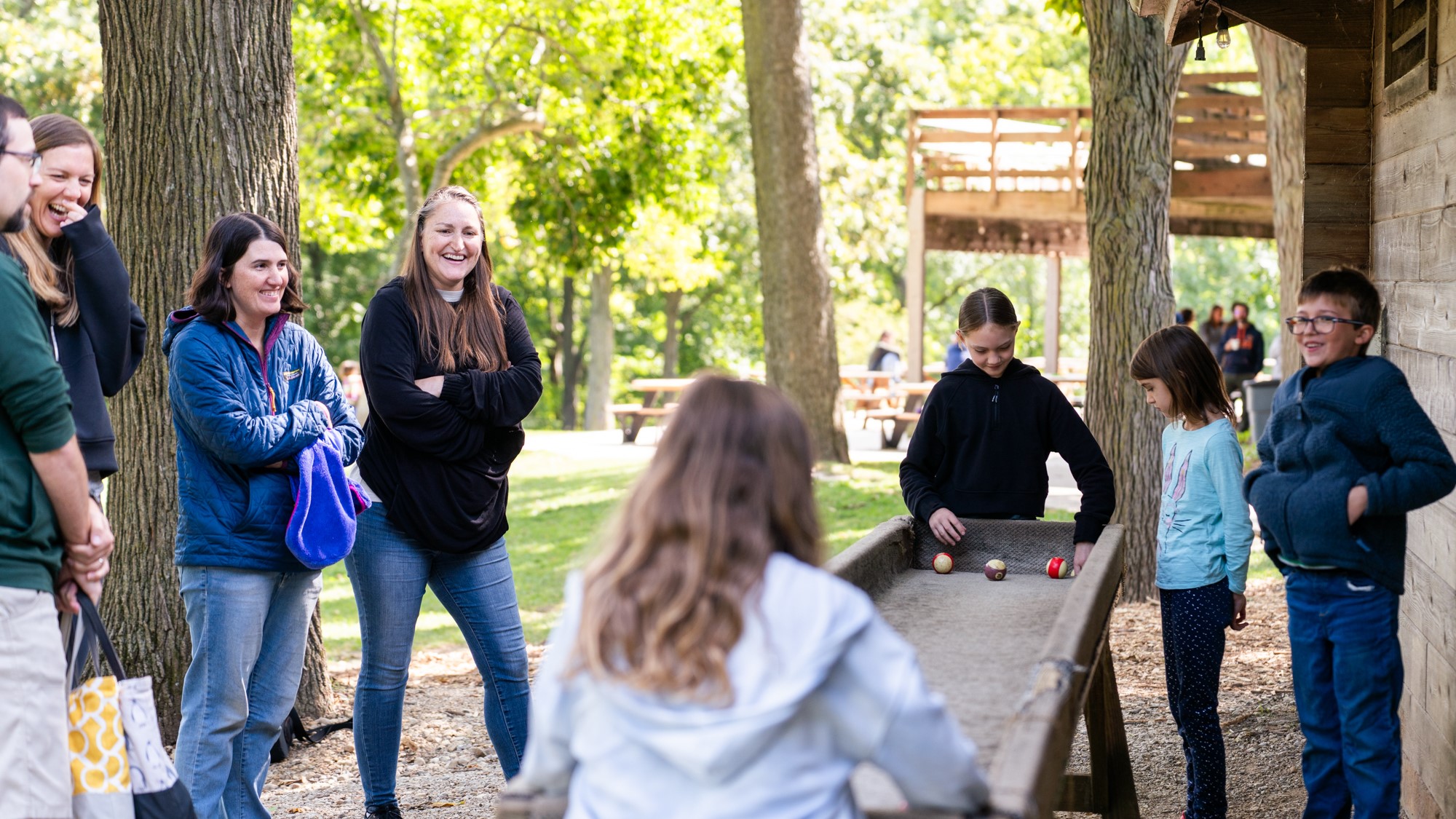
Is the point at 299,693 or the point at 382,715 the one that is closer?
the point at 382,715

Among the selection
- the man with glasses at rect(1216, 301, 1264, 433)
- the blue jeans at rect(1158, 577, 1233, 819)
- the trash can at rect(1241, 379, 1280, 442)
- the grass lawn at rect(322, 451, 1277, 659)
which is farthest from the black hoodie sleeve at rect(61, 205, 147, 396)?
the man with glasses at rect(1216, 301, 1264, 433)

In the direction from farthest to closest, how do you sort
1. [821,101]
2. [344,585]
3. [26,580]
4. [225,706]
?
[821,101], [344,585], [225,706], [26,580]

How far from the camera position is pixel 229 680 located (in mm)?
4016

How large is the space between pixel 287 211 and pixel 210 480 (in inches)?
86.7

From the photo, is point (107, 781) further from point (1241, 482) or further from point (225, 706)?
point (1241, 482)

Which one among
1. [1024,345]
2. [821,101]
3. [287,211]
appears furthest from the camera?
[1024,345]

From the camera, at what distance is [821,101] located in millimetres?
29797

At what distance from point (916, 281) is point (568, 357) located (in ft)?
65.1

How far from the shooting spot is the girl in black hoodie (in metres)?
4.97

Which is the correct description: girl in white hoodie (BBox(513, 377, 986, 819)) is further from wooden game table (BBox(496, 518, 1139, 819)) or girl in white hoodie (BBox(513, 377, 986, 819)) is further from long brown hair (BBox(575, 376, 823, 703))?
wooden game table (BBox(496, 518, 1139, 819))

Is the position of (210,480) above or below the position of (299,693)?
above

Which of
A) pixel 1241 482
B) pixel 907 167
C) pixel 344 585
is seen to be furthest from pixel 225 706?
pixel 907 167

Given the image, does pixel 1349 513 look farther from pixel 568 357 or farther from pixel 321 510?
pixel 568 357

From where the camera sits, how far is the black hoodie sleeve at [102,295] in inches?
139
